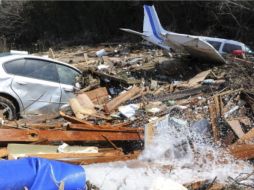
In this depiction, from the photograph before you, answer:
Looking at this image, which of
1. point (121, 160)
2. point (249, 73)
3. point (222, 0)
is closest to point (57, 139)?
point (121, 160)

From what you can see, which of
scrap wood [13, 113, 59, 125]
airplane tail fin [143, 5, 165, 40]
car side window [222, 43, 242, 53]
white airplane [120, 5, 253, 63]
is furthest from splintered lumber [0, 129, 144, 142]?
airplane tail fin [143, 5, 165, 40]

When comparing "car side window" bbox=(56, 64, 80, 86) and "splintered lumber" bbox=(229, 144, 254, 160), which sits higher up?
"car side window" bbox=(56, 64, 80, 86)

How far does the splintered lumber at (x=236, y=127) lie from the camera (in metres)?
8.04

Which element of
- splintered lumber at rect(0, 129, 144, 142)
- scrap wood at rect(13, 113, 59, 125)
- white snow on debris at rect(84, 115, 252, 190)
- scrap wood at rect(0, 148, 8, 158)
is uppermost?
scrap wood at rect(13, 113, 59, 125)

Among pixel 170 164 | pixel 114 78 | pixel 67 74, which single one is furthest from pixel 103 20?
pixel 170 164

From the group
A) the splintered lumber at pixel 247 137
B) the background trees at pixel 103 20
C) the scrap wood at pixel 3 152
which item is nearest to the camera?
the scrap wood at pixel 3 152

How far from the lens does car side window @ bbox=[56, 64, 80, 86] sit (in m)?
9.99

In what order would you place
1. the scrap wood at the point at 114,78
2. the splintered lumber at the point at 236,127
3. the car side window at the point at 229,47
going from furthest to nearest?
the car side window at the point at 229,47 < the scrap wood at the point at 114,78 < the splintered lumber at the point at 236,127

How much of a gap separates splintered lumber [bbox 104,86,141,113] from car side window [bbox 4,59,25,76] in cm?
180

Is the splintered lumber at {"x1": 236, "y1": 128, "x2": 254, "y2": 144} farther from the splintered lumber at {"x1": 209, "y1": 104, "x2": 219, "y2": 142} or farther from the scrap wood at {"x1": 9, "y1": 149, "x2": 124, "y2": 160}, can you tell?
the scrap wood at {"x1": 9, "y1": 149, "x2": 124, "y2": 160}

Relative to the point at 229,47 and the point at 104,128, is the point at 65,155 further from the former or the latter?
the point at 229,47


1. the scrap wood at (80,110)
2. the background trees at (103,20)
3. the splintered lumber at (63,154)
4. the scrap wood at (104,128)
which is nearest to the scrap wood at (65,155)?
the splintered lumber at (63,154)

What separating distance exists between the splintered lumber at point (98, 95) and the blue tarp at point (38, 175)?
456cm

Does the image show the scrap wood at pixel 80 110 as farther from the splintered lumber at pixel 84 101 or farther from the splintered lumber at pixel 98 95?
the splintered lumber at pixel 98 95
